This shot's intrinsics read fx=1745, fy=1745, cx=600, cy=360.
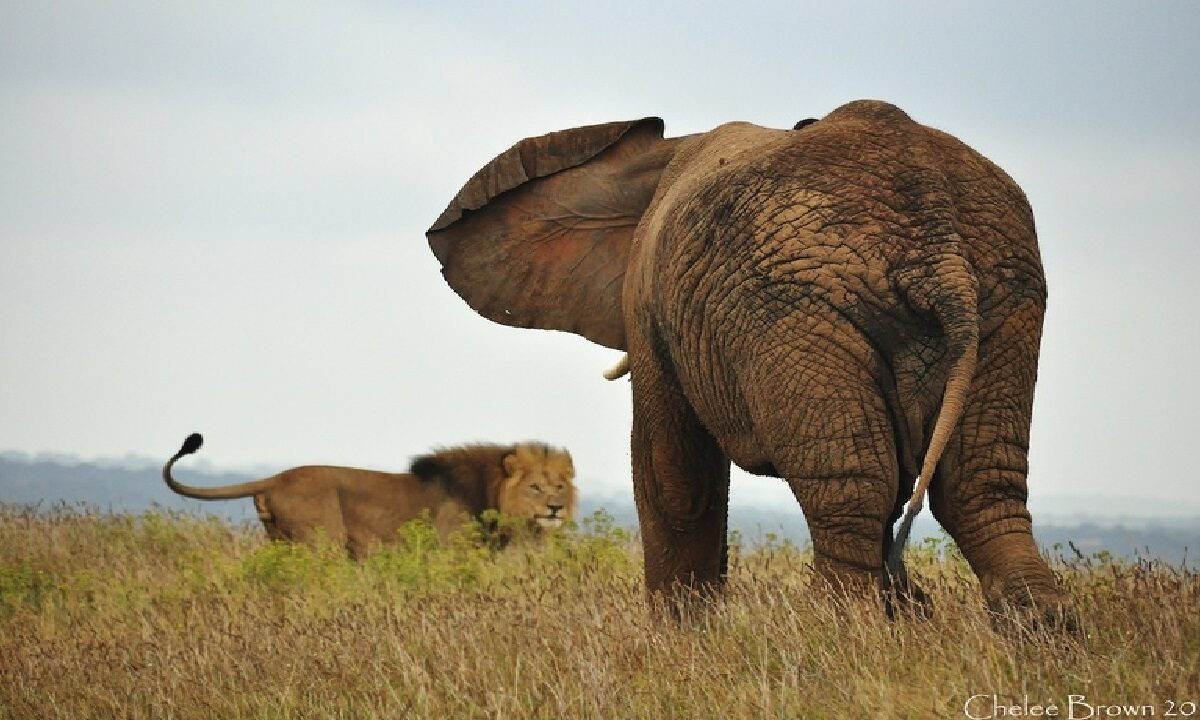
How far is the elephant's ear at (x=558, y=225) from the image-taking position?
9008 mm

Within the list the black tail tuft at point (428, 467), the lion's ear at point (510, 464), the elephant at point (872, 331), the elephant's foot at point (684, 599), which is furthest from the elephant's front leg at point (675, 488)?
the black tail tuft at point (428, 467)

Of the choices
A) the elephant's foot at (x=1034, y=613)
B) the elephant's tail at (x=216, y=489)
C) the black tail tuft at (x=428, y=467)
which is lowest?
the elephant's foot at (x=1034, y=613)

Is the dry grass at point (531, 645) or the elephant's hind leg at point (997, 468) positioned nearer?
the dry grass at point (531, 645)

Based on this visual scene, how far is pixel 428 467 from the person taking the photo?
568 inches

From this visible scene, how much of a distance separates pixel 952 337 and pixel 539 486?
27.3 feet

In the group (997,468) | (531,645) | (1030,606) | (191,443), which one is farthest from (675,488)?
(191,443)

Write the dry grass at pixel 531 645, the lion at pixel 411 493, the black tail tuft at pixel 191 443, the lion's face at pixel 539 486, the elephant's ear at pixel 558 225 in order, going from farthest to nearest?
1. the lion's face at pixel 539 486
2. the lion at pixel 411 493
3. the black tail tuft at pixel 191 443
4. the elephant's ear at pixel 558 225
5. the dry grass at pixel 531 645

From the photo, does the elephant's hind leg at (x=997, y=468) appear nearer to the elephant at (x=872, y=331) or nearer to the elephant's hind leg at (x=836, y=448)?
the elephant at (x=872, y=331)

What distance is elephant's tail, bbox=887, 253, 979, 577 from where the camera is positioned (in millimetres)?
6160

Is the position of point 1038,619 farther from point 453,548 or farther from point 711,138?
point 453,548

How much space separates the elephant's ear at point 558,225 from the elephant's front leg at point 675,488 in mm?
972

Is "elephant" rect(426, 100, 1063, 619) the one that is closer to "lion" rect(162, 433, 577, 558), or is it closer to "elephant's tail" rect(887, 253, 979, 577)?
"elephant's tail" rect(887, 253, 979, 577)

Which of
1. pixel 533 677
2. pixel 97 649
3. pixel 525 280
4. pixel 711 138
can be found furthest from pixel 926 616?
pixel 97 649

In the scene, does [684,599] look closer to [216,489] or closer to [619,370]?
[619,370]
